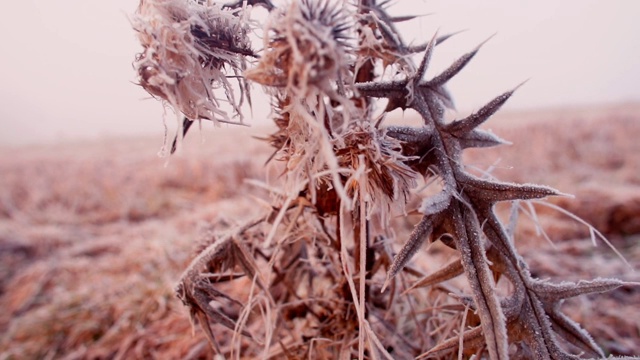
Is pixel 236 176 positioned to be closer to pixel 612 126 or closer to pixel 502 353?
pixel 502 353

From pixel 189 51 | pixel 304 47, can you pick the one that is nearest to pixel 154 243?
pixel 189 51

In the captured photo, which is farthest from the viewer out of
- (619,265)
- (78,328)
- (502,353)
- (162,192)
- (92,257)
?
(162,192)

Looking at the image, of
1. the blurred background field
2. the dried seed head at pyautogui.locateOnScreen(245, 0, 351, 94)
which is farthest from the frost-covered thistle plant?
the blurred background field

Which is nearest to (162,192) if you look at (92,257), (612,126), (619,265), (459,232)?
(92,257)

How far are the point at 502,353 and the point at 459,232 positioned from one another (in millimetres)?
185

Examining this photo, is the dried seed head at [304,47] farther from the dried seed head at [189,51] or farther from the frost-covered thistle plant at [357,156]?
the dried seed head at [189,51]

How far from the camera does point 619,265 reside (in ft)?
6.81

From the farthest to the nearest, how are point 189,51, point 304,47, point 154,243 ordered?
1. point 154,243
2. point 189,51
3. point 304,47

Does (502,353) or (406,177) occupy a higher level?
(406,177)

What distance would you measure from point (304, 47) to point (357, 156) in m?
0.22

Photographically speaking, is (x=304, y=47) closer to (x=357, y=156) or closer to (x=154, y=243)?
(x=357, y=156)

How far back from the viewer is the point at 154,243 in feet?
8.29

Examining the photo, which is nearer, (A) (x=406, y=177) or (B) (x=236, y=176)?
(A) (x=406, y=177)

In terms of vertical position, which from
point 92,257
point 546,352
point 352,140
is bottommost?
point 92,257
